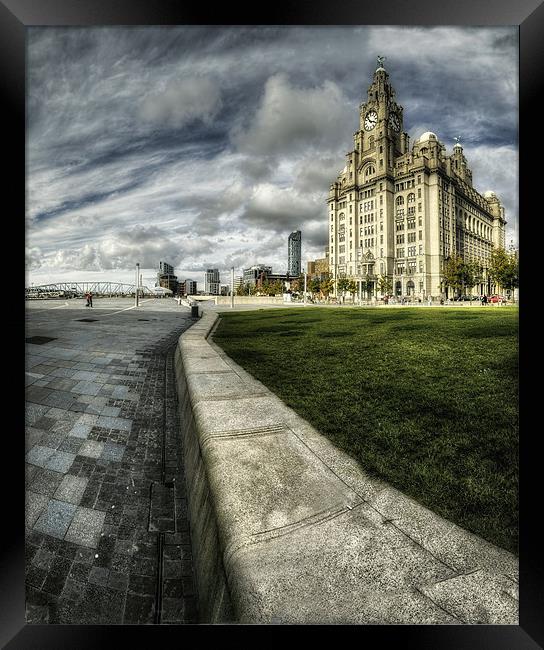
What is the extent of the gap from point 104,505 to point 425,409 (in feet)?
10.1

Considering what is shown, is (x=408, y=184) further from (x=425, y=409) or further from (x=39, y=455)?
(x=39, y=455)

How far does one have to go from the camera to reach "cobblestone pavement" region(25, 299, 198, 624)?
1.80 meters

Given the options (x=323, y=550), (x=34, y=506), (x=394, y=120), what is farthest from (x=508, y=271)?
(x=394, y=120)

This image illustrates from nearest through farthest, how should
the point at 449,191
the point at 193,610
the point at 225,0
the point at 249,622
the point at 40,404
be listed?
1. the point at 249,622
2. the point at 225,0
3. the point at 193,610
4. the point at 40,404
5. the point at 449,191

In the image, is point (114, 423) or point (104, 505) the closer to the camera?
point (104, 505)

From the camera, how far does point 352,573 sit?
1.23 metres

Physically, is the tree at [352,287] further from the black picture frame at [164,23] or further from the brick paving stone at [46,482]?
the brick paving stone at [46,482]

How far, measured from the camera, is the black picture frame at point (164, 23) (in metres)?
1.45

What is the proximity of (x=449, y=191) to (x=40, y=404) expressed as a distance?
13965 mm

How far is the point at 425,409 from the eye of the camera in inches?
123

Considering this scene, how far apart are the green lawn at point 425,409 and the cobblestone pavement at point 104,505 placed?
1.37 meters

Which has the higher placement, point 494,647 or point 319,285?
point 319,285

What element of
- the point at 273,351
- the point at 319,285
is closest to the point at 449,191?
the point at 273,351
